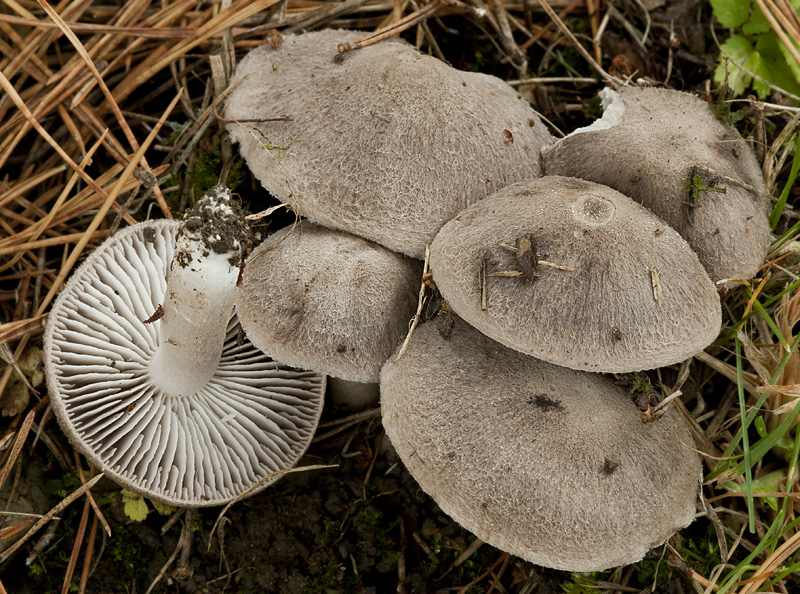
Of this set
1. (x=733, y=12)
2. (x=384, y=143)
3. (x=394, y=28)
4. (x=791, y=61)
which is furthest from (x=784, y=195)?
(x=394, y=28)

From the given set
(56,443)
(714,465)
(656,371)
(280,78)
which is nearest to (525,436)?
(656,371)

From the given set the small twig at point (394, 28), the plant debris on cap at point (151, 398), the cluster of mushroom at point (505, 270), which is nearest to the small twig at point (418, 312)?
the cluster of mushroom at point (505, 270)

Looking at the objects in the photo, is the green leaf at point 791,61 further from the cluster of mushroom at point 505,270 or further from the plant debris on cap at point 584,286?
the plant debris on cap at point 584,286

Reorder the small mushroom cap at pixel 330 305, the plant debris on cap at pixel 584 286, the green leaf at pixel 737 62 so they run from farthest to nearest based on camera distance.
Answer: the green leaf at pixel 737 62 → the small mushroom cap at pixel 330 305 → the plant debris on cap at pixel 584 286

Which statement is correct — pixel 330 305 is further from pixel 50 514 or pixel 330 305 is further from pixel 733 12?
pixel 733 12

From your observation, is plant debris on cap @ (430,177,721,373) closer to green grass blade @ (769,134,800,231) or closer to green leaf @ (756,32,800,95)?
green grass blade @ (769,134,800,231)

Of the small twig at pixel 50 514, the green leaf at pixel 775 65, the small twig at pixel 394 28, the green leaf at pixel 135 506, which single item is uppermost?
the small twig at pixel 394 28

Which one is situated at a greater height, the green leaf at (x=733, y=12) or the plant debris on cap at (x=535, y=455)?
the green leaf at (x=733, y=12)

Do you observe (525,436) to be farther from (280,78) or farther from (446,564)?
Result: (280,78)

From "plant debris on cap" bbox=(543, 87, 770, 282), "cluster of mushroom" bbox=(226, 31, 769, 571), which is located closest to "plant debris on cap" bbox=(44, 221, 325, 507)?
"cluster of mushroom" bbox=(226, 31, 769, 571)
